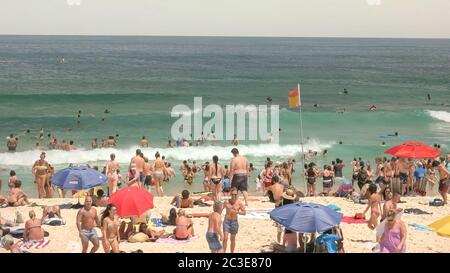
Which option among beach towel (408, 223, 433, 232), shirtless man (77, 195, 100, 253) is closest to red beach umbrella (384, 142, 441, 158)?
beach towel (408, 223, 433, 232)

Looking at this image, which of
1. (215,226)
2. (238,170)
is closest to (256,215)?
(238,170)

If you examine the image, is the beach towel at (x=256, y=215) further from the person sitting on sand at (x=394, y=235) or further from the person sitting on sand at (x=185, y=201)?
the person sitting on sand at (x=394, y=235)

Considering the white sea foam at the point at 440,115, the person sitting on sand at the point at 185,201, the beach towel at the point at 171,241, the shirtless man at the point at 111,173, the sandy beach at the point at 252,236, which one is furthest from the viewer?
the white sea foam at the point at 440,115

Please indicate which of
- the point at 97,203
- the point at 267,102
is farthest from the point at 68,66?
the point at 97,203

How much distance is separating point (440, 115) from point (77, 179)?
3121cm

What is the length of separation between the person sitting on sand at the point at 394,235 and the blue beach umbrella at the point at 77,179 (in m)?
6.73

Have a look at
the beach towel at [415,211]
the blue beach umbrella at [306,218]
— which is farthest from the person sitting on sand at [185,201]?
the beach towel at [415,211]

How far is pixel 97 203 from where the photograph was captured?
12.1 metres

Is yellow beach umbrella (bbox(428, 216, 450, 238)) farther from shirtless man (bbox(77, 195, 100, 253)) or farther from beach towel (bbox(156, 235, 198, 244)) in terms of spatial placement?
shirtless man (bbox(77, 195, 100, 253))

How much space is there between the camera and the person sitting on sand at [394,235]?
7.32 m

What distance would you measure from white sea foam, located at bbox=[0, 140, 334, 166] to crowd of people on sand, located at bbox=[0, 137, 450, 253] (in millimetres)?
4516

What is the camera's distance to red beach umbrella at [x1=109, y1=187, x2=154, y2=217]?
31.1 ft

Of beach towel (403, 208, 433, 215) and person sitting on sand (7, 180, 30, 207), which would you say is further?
person sitting on sand (7, 180, 30, 207)

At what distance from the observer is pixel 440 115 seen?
36.7 meters
